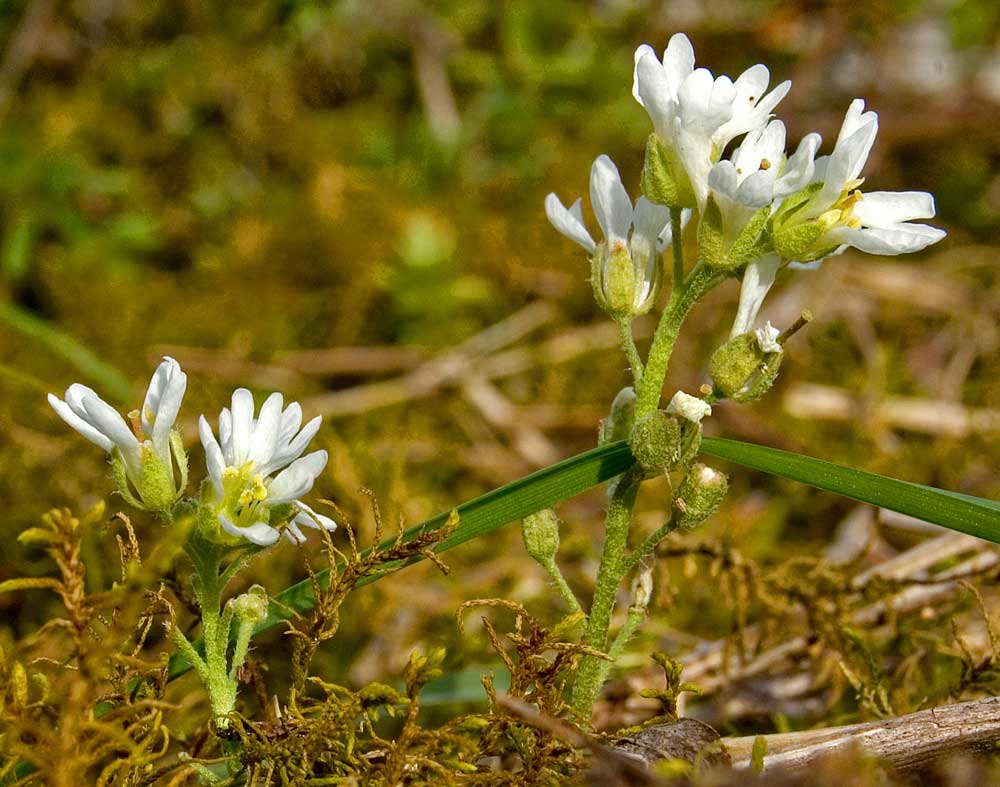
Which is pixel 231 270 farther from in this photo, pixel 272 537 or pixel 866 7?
pixel 866 7

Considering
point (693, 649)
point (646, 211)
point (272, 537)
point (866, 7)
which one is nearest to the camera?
point (272, 537)

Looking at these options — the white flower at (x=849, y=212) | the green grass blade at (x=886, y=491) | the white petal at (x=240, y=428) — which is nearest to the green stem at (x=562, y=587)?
the green grass blade at (x=886, y=491)

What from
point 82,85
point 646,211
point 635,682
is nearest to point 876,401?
point 635,682

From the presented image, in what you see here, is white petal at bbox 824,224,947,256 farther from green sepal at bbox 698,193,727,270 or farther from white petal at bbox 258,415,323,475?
white petal at bbox 258,415,323,475

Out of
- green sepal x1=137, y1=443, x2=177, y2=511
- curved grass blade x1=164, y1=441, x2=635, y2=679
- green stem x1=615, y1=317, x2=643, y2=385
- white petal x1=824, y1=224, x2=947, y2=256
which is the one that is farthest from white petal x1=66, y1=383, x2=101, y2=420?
white petal x1=824, y1=224, x2=947, y2=256

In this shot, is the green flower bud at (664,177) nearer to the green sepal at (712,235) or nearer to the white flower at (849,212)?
the green sepal at (712,235)

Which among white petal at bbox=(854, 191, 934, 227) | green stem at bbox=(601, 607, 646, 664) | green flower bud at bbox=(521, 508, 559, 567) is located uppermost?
white petal at bbox=(854, 191, 934, 227)
